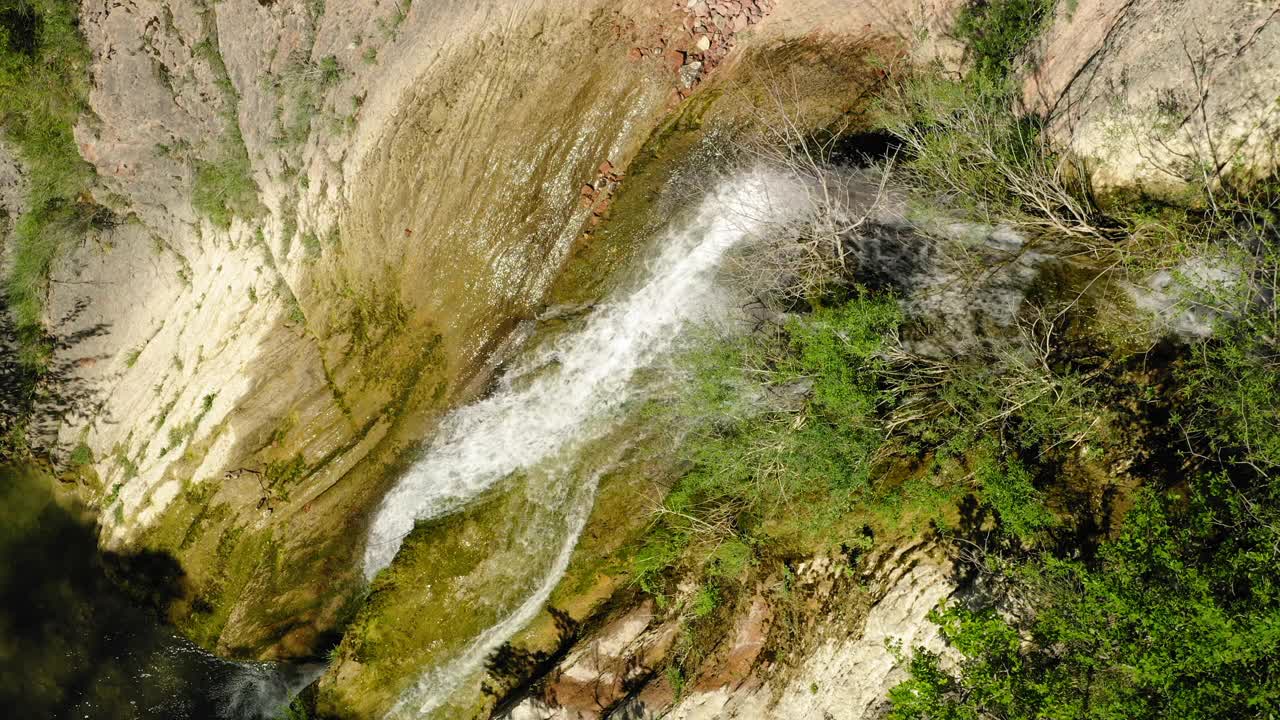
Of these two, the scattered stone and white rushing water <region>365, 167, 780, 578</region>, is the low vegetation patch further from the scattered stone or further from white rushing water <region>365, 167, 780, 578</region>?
the scattered stone

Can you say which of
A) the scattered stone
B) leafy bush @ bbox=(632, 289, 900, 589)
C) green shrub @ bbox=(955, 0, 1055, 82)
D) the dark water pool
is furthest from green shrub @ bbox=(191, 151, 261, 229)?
green shrub @ bbox=(955, 0, 1055, 82)

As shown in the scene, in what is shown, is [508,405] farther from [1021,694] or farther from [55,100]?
[55,100]

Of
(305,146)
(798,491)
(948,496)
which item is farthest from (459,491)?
(948,496)

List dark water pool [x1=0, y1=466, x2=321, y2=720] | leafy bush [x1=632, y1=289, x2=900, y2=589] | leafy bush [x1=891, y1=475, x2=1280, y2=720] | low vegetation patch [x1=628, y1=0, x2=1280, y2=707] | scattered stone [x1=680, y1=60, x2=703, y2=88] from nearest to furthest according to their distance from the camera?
leafy bush [x1=891, y1=475, x2=1280, y2=720]
low vegetation patch [x1=628, y1=0, x2=1280, y2=707]
leafy bush [x1=632, y1=289, x2=900, y2=589]
scattered stone [x1=680, y1=60, x2=703, y2=88]
dark water pool [x1=0, y1=466, x2=321, y2=720]

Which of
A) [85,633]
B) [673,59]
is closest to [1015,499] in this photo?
[673,59]

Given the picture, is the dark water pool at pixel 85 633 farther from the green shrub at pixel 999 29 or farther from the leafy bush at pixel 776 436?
the green shrub at pixel 999 29

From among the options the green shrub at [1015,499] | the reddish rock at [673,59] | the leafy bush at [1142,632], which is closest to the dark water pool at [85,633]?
the leafy bush at [1142,632]

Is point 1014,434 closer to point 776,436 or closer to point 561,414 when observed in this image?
point 776,436

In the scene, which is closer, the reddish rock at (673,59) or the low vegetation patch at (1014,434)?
the low vegetation patch at (1014,434)
